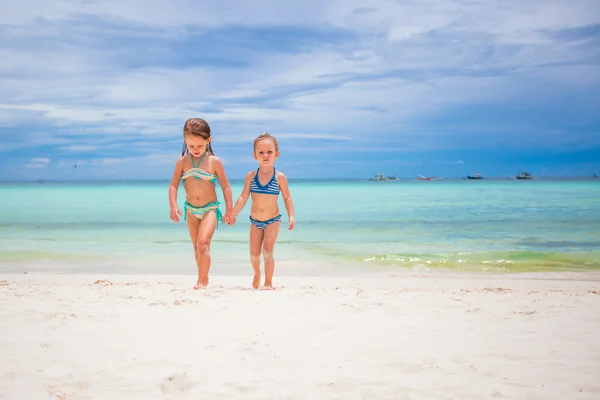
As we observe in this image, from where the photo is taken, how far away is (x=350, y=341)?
3.79 m

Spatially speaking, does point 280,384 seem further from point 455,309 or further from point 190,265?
point 190,265

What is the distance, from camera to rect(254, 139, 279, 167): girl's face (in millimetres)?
5883

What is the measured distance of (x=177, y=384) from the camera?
303 centimetres

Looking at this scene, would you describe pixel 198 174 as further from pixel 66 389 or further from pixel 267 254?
pixel 66 389

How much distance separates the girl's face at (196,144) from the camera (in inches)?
230

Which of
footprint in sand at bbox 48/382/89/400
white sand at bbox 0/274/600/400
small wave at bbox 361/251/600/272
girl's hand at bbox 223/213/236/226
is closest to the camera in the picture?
footprint in sand at bbox 48/382/89/400

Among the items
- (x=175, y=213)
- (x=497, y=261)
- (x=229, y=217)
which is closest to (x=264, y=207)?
(x=229, y=217)

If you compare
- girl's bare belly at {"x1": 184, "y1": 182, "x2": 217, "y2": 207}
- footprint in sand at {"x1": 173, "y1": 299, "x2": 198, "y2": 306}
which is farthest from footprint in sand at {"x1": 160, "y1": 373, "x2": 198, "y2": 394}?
girl's bare belly at {"x1": 184, "y1": 182, "x2": 217, "y2": 207}

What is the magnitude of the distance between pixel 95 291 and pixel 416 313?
357cm

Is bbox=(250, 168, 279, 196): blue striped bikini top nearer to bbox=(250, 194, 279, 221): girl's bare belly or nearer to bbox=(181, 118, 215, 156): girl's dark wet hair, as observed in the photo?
bbox=(250, 194, 279, 221): girl's bare belly

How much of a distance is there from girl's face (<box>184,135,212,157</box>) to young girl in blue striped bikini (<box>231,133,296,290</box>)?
609 mm

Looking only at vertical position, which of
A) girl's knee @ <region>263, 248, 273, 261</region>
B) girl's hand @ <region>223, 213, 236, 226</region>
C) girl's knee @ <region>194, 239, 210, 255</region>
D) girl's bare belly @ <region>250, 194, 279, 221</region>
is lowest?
girl's knee @ <region>263, 248, 273, 261</region>

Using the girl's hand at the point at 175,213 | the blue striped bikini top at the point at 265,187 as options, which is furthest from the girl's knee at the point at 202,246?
the blue striped bikini top at the point at 265,187

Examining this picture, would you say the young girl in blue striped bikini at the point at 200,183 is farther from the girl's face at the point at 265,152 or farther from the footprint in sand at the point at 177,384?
the footprint in sand at the point at 177,384
